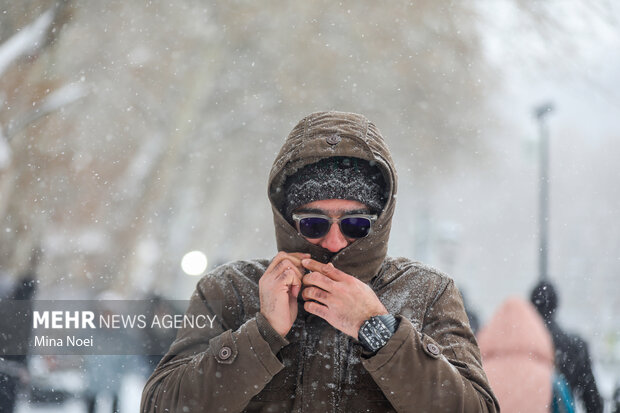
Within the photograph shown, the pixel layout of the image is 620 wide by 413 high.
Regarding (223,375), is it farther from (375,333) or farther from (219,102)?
(219,102)

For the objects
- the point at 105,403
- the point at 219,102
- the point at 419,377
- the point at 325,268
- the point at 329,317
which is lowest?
the point at 419,377

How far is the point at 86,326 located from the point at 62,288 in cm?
1776

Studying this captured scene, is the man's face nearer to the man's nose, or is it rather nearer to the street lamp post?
the man's nose

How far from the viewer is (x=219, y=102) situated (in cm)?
1769

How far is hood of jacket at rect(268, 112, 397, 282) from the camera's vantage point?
171 centimetres

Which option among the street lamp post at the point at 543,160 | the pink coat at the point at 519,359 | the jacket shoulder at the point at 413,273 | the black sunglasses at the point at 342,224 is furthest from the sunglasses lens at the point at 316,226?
the street lamp post at the point at 543,160

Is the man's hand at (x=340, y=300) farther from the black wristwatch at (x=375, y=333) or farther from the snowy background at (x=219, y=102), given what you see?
the snowy background at (x=219, y=102)

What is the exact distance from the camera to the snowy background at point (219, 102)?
459 inches

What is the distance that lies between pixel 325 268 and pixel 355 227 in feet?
0.60

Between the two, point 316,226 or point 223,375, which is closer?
point 223,375

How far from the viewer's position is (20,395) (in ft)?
20.1

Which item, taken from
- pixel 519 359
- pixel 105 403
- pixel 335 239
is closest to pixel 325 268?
pixel 335 239

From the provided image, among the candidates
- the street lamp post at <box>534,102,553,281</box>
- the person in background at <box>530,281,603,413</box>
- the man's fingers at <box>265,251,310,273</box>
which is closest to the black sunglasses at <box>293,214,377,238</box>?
the man's fingers at <box>265,251,310,273</box>

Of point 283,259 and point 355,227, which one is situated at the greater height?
point 355,227
